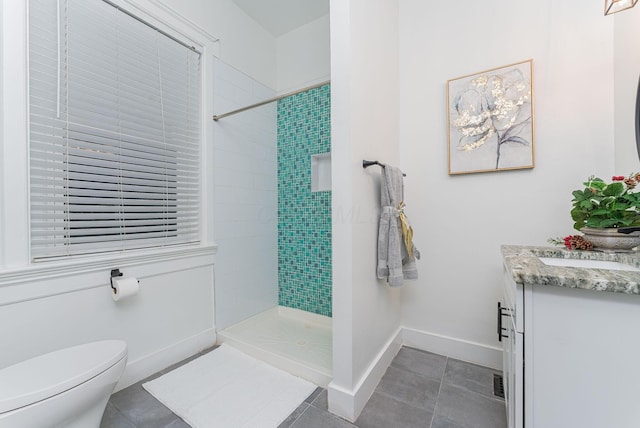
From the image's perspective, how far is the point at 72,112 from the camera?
1.39 meters

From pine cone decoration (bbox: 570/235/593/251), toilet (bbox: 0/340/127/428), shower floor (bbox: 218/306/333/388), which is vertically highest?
pine cone decoration (bbox: 570/235/593/251)

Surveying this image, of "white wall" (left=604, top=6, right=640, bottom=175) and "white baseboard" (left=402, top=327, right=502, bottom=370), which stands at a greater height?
"white wall" (left=604, top=6, right=640, bottom=175)

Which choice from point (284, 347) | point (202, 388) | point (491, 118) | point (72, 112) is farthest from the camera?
point (284, 347)

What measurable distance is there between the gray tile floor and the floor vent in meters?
0.02

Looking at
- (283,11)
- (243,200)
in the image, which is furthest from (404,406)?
(283,11)

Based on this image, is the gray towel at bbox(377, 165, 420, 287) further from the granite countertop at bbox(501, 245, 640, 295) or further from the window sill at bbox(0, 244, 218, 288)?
the window sill at bbox(0, 244, 218, 288)

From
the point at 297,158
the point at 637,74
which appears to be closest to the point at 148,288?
the point at 297,158

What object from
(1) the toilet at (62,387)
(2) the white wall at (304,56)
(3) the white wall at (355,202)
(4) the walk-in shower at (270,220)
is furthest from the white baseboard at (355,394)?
(2) the white wall at (304,56)

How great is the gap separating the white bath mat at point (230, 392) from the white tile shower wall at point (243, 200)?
0.43 meters

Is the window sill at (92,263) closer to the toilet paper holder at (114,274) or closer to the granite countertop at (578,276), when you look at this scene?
the toilet paper holder at (114,274)

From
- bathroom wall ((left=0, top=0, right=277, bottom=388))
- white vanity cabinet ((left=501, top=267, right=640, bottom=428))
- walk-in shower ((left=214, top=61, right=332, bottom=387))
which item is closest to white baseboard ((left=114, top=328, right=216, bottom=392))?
bathroom wall ((left=0, top=0, right=277, bottom=388))

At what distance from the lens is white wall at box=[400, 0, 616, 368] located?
1444mm

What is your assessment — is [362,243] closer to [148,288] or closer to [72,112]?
[148,288]

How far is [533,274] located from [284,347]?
165 centimetres
